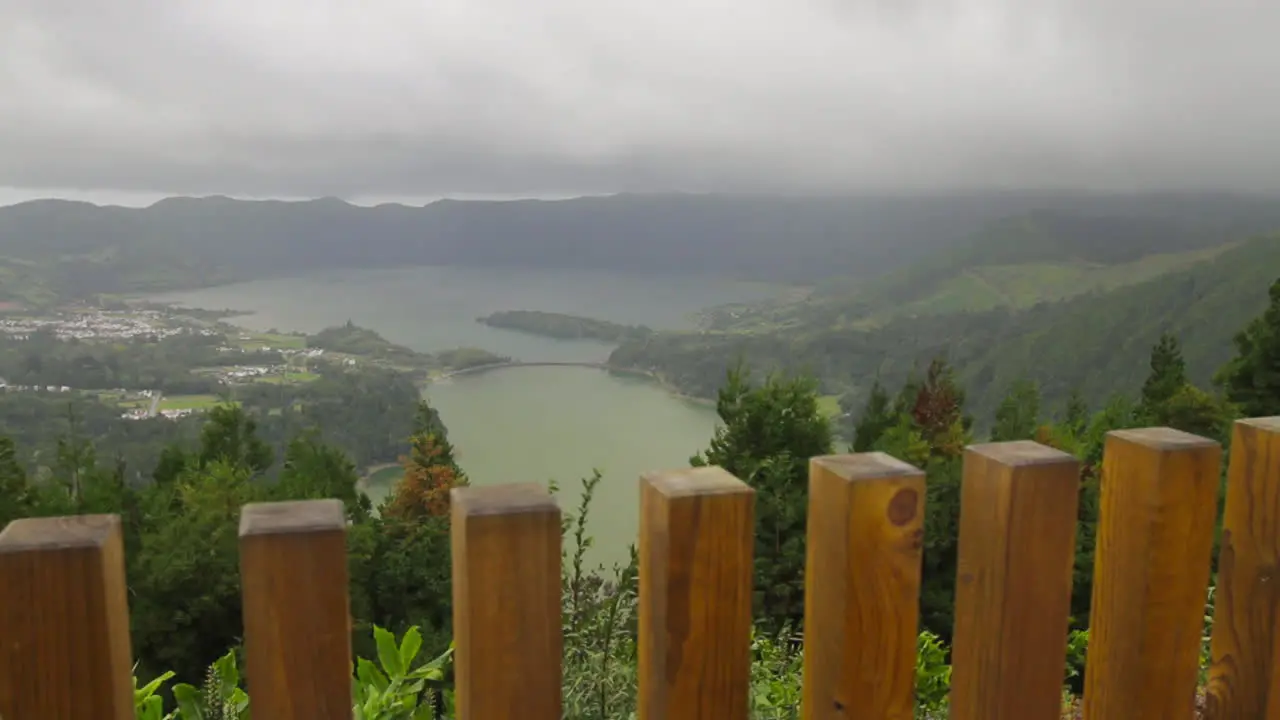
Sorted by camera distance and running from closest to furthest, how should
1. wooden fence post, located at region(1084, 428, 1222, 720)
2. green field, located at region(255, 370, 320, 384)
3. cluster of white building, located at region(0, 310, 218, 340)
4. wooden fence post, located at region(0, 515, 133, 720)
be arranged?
wooden fence post, located at region(0, 515, 133, 720), wooden fence post, located at region(1084, 428, 1222, 720), green field, located at region(255, 370, 320, 384), cluster of white building, located at region(0, 310, 218, 340)

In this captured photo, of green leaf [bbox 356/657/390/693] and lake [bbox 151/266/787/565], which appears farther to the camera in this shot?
lake [bbox 151/266/787/565]

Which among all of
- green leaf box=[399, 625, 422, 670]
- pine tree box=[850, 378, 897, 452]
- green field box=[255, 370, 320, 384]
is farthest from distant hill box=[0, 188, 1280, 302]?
green leaf box=[399, 625, 422, 670]

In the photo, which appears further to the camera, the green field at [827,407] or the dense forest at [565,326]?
the dense forest at [565,326]

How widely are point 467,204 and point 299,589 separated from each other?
56.6 m

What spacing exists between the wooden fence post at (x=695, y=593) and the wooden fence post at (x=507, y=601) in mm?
76

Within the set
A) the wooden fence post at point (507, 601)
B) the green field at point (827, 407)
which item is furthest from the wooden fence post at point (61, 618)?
the green field at point (827, 407)

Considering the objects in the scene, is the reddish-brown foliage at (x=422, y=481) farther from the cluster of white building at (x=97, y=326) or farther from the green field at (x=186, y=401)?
the cluster of white building at (x=97, y=326)

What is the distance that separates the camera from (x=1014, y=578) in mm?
716

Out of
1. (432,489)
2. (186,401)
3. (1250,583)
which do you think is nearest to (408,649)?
(1250,583)

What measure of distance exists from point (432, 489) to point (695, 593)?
15.6 meters

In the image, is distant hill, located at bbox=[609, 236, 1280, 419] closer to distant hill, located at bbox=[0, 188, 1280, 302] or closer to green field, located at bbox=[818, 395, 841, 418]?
green field, located at bbox=[818, 395, 841, 418]

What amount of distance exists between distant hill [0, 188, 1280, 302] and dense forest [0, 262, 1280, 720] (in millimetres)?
28074

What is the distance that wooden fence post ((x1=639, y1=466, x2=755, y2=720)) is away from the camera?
629 millimetres

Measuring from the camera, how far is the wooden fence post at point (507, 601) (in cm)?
59
